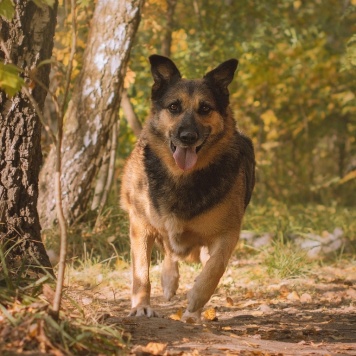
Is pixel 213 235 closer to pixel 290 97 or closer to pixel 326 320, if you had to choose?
pixel 326 320

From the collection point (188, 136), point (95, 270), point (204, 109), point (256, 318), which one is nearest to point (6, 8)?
point (188, 136)

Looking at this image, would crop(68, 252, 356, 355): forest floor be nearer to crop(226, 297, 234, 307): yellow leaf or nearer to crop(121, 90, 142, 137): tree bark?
crop(226, 297, 234, 307): yellow leaf

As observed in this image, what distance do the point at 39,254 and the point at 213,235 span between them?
1.39 m

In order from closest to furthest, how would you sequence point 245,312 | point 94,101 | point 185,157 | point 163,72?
point 185,157
point 163,72
point 245,312
point 94,101

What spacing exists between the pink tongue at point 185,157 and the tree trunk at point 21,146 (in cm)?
111

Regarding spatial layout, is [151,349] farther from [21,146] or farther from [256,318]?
[256,318]

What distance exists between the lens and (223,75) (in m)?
5.70

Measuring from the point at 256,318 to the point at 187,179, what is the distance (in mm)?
1306

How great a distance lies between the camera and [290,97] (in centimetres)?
1506

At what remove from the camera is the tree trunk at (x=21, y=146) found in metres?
4.66

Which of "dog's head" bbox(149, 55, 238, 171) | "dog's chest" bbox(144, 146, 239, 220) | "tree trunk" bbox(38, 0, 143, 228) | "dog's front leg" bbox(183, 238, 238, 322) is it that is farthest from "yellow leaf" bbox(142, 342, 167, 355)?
"tree trunk" bbox(38, 0, 143, 228)

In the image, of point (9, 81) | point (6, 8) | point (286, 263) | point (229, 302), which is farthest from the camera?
point (286, 263)

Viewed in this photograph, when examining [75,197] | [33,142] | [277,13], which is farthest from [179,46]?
[33,142]

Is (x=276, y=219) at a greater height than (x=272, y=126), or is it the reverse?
(x=272, y=126)
